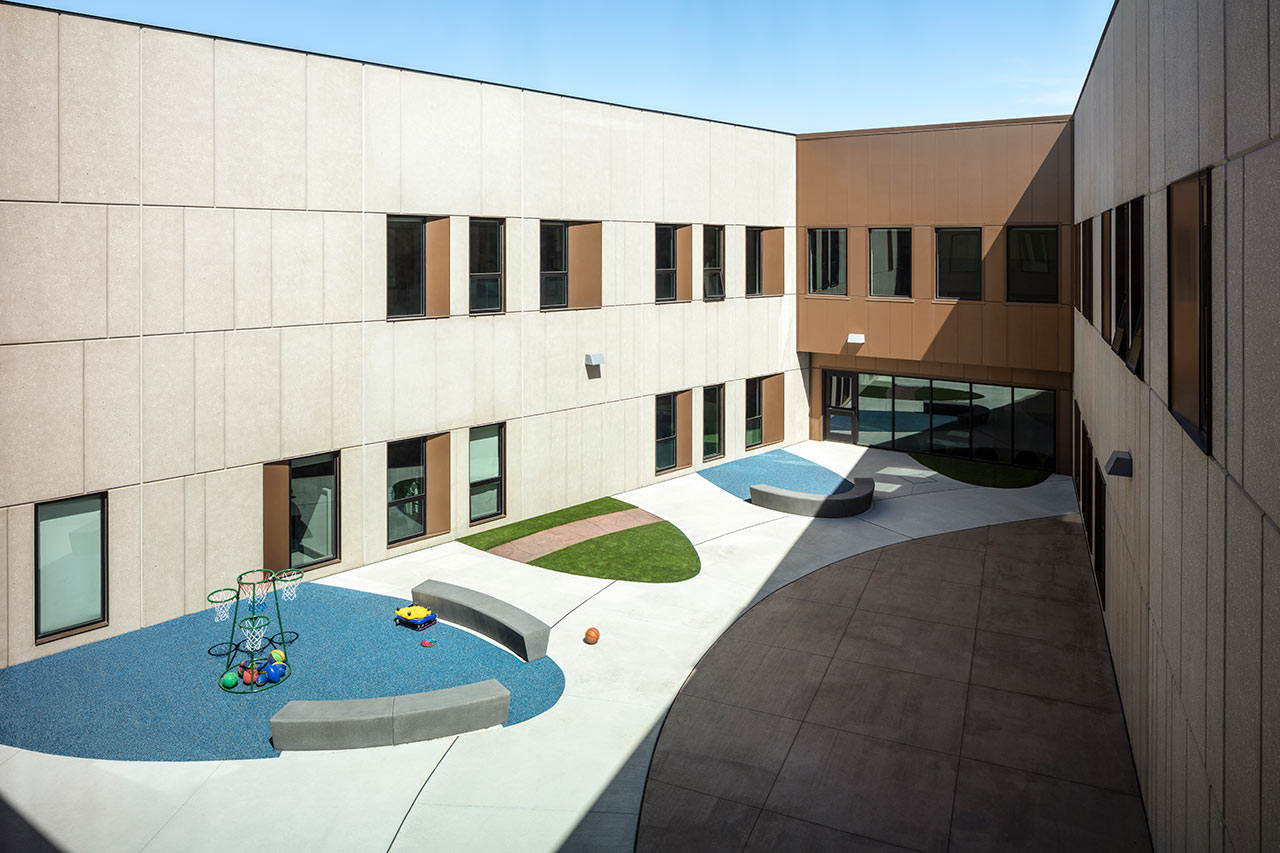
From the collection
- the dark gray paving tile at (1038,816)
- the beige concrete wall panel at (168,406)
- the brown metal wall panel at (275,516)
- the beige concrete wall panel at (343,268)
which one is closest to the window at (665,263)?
the beige concrete wall panel at (343,268)

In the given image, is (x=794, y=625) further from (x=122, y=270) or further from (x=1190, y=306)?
(x=122, y=270)

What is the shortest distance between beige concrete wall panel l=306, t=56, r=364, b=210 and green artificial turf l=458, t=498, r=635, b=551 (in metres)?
6.94

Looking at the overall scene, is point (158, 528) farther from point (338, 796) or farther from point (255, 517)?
point (338, 796)

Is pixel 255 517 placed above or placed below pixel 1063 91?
below

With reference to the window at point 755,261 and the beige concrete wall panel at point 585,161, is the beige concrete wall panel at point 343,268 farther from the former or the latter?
the window at point 755,261

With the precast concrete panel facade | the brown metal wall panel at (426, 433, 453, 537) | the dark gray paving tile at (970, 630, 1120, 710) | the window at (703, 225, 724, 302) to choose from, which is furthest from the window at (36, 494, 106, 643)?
the window at (703, 225, 724, 302)

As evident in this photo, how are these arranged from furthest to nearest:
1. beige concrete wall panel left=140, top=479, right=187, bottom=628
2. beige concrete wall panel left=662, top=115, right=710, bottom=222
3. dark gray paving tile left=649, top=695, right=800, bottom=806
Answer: beige concrete wall panel left=662, top=115, right=710, bottom=222 → beige concrete wall panel left=140, top=479, right=187, bottom=628 → dark gray paving tile left=649, top=695, right=800, bottom=806

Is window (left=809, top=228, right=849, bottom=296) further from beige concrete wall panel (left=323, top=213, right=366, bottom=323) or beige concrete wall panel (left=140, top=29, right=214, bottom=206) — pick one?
beige concrete wall panel (left=140, top=29, right=214, bottom=206)

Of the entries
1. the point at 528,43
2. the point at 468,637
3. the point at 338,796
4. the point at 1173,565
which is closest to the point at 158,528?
the point at 468,637

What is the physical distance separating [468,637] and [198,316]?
668cm

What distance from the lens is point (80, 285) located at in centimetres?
1416

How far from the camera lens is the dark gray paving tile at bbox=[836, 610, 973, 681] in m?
13.6

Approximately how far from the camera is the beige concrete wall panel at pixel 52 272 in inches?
531

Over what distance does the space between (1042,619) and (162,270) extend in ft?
48.4
